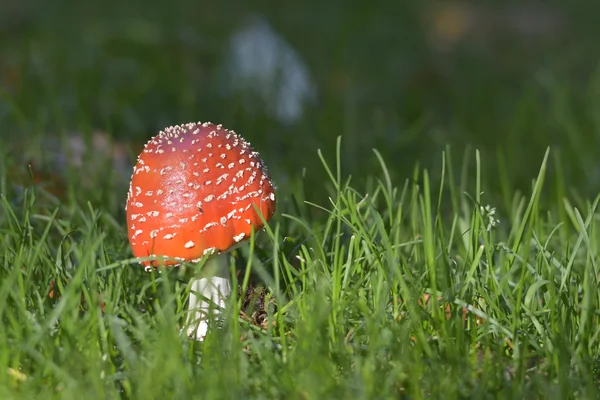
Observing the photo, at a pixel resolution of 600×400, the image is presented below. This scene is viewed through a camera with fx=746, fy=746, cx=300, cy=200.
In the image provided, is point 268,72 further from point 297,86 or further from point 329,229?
point 329,229

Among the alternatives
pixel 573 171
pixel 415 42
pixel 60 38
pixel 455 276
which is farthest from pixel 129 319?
pixel 415 42

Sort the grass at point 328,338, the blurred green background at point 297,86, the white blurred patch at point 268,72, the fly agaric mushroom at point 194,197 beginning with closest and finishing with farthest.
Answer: the grass at point 328,338 < the fly agaric mushroom at point 194,197 < the blurred green background at point 297,86 < the white blurred patch at point 268,72

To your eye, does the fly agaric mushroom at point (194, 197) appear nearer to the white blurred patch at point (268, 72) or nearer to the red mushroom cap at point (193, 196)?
the red mushroom cap at point (193, 196)

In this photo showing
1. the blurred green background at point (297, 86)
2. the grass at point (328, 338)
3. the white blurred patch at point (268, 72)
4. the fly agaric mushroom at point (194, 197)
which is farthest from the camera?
the white blurred patch at point (268, 72)

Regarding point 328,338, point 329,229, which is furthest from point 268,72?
point 328,338

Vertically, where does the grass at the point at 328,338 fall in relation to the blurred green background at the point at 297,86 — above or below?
below

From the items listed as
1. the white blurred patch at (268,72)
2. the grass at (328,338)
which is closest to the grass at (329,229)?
the grass at (328,338)

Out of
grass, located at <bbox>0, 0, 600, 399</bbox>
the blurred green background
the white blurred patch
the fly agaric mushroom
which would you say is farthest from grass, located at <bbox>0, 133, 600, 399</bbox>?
the white blurred patch

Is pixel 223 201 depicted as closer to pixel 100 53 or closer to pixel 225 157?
pixel 225 157
